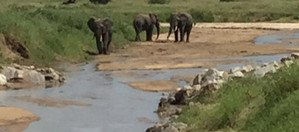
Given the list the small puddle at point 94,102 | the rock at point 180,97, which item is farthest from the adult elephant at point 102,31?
the rock at point 180,97

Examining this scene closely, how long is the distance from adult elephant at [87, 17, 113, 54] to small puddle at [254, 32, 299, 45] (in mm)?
10330

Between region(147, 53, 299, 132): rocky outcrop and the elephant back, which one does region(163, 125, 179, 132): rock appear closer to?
region(147, 53, 299, 132): rocky outcrop

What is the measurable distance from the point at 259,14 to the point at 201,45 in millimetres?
22744

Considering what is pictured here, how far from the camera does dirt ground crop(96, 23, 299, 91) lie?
28844 millimetres

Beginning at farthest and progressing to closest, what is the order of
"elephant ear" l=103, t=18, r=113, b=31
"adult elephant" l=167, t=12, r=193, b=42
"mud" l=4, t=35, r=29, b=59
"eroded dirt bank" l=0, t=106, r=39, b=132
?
1. "adult elephant" l=167, t=12, r=193, b=42
2. "elephant ear" l=103, t=18, r=113, b=31
3. "mud" l=4, t=35, r=29, b=59
4. "eroded dirt bank" l=0, t=106, r=39, b=132

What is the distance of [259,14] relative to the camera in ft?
199

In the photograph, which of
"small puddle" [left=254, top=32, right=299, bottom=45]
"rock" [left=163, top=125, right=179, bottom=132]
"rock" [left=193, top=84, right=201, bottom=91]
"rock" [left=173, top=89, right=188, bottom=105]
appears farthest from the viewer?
"small puddle" [left=254, top=32, right=299, bottom=45]

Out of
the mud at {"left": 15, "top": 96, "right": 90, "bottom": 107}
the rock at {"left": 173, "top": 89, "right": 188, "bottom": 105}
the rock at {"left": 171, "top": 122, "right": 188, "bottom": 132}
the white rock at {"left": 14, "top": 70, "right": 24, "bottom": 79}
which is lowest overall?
the white rock at {"left": 14, "top": 70, "right": 24, "bottom": 79}

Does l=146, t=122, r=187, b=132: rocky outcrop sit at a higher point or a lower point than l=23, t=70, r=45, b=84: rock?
higher

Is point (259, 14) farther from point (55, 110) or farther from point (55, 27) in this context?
point (55, 110)

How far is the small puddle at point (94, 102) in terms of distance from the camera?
53.6 feet

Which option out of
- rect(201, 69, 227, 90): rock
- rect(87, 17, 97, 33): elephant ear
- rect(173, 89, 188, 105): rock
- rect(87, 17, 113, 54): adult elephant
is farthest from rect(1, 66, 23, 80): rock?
rect(87, 17, 97, 33): elephant ear

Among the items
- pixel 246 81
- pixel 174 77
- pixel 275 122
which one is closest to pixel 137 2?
pixel 174 77

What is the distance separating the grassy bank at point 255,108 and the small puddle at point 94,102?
1.94 m
